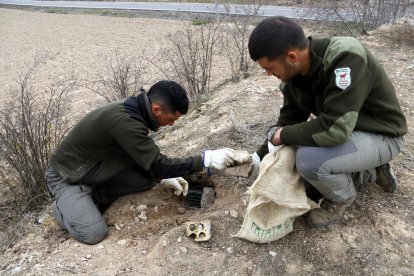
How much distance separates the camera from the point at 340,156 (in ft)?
6.55

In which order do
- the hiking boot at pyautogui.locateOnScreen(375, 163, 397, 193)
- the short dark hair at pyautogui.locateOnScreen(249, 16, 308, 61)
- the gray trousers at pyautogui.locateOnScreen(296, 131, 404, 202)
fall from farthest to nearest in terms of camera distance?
the hiking boot at pyautogui.locateOnScreen(375, 163, 397, 193), the gray trousers at pyautogui.locateOnScreen(296, 131, 404, 202), the short dark hair at pyautogui.locateOnScreen(249, 16, 308, 61)

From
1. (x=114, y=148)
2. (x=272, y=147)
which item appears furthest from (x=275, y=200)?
(x=114, y=148)

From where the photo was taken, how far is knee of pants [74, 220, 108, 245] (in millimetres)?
2537

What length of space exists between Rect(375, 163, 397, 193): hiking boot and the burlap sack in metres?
0.49

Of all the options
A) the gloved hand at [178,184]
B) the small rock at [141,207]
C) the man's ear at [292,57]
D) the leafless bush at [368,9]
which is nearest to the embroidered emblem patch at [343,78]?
the man's ear at [292,57]

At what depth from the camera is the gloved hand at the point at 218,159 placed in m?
2.60

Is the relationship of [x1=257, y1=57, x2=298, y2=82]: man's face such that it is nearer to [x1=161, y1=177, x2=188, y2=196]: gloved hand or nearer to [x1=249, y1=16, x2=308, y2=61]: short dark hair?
[x1=249, y1=16, x2=308, y2=61]: short dark hair

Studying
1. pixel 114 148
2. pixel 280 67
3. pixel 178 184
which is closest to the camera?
pixel 280 67

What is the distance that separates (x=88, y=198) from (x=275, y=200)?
1.39 meters

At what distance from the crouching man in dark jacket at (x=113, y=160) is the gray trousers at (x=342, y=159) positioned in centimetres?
71

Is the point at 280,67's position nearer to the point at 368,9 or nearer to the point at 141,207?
the point at 141,207

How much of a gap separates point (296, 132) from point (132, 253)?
3.84 ft

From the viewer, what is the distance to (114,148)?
8.89 feet

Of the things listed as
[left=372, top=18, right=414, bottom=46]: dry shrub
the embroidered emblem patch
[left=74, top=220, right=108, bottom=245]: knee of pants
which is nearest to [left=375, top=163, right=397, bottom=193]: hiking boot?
the embroidered emblem patch
